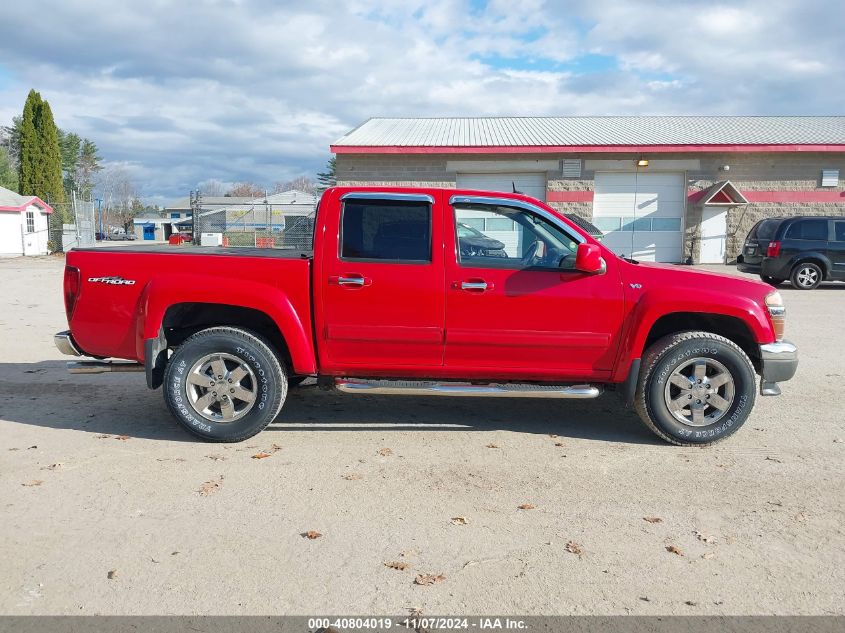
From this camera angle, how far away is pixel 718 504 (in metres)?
4.07

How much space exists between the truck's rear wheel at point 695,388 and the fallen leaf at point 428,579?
8.15 feet

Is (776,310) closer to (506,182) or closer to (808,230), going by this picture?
(808,230)

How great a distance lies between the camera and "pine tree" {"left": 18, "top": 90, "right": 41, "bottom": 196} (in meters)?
40.3

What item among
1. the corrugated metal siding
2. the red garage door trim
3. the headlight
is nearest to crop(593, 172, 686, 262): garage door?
the red garage door trim

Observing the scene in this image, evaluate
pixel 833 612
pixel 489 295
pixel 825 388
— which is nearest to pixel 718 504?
pixel 833 612

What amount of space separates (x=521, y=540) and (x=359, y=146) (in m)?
19.2

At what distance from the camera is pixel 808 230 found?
1609 cm

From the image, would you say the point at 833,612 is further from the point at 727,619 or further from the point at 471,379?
the point at 471,379

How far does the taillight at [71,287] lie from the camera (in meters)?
5.20

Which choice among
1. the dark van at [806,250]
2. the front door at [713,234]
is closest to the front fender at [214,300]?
the dark van at [806,250]

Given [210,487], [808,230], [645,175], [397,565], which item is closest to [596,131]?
[645,175]

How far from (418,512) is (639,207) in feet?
68.4

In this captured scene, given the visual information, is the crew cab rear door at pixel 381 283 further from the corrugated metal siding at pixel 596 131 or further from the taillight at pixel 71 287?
the corrugated metal siding at pixel 596 131

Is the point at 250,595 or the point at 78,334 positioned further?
the point at 78,334
